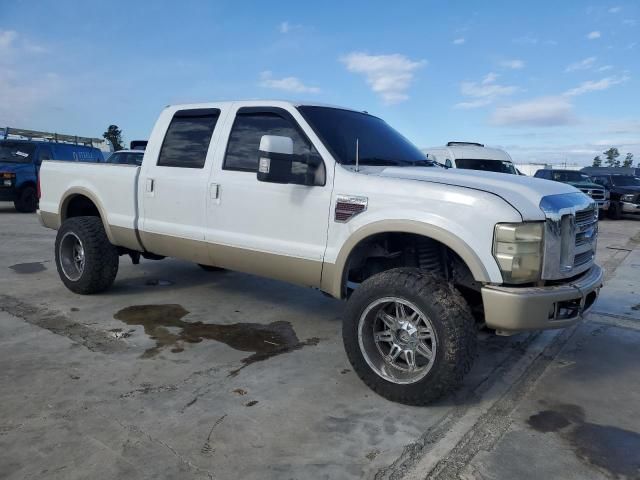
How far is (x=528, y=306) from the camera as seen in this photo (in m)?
2.89

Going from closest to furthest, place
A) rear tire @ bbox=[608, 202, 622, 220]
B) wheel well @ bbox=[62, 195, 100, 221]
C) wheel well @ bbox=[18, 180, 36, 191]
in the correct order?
wheel well @ bbox=[62, 195, 100, 221] → wheel well @ bbox=[18, 180, 36, 191] → rear tire @ bbox=[608, 202, 622, 220]

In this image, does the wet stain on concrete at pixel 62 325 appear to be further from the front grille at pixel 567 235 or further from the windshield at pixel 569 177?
the windshield at pixel 569 177

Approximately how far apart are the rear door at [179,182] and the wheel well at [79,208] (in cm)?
124

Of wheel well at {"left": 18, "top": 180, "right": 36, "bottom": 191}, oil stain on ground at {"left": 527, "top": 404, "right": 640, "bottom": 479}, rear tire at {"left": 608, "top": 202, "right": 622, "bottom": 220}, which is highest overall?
wheel well at {"left": 18, "top": 180, "right": 36, "bottom": 191}

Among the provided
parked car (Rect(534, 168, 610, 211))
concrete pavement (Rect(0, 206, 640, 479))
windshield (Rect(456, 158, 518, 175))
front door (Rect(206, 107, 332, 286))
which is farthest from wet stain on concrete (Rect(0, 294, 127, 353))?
parked car (Rect(534, 168, 610, 211))

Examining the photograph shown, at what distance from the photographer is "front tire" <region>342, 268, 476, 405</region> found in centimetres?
304

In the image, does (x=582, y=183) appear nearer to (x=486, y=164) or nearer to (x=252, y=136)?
(x=486, y=164)

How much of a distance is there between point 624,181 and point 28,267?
780 inches

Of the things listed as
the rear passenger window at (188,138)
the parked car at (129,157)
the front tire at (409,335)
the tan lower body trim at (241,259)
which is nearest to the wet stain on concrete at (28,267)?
the tan lower body trim at (241,259)

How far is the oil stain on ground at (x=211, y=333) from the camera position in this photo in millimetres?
4109

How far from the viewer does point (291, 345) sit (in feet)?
14.0

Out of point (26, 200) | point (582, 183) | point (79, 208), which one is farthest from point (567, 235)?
point (582, 183)

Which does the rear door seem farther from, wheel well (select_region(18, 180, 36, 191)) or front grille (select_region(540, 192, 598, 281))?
wheel well (select_region(18, 180, 36, 191))

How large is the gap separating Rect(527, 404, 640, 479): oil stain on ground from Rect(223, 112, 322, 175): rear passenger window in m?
2.43
